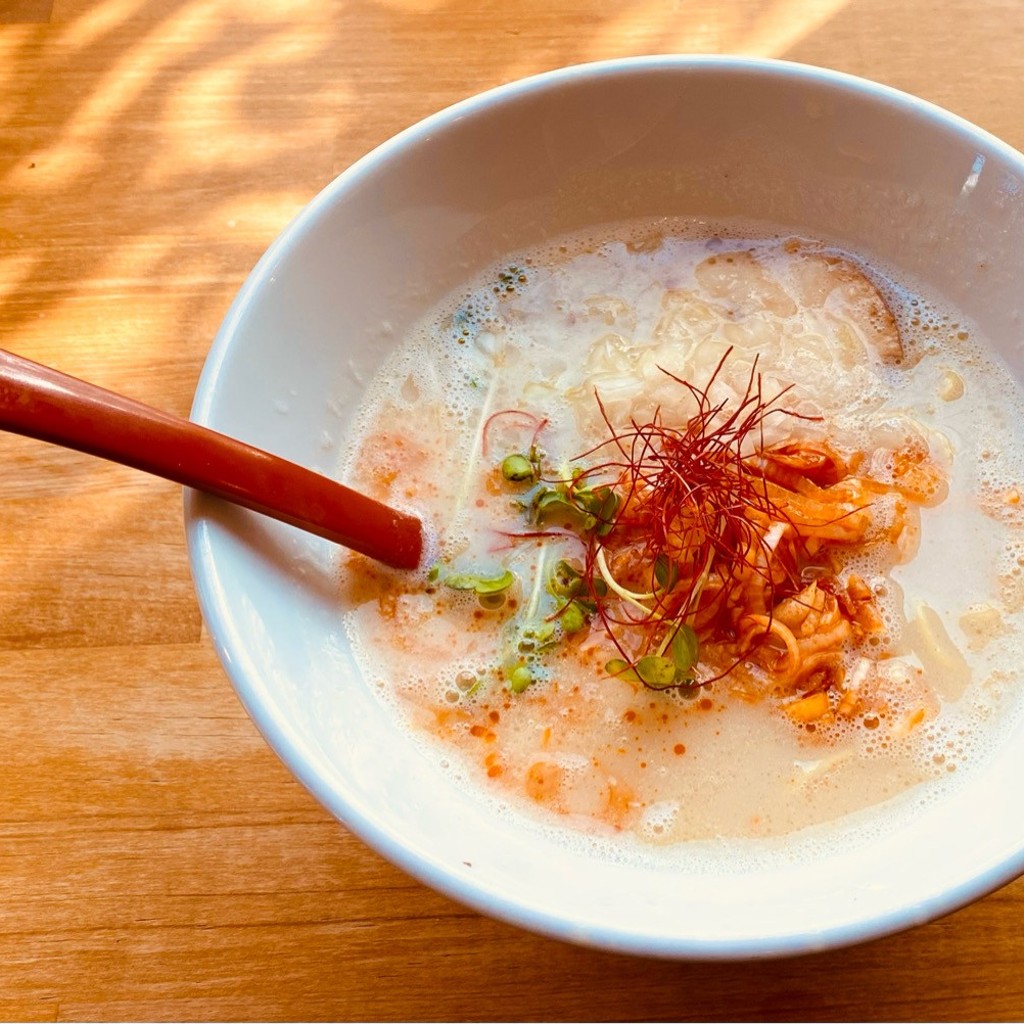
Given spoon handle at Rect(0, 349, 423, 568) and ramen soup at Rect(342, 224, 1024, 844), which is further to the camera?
ramen soup at Rect(342, 224, 1024, 844)

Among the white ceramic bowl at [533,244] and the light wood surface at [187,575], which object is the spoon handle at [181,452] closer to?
the white ceramic bowl at [533,244]

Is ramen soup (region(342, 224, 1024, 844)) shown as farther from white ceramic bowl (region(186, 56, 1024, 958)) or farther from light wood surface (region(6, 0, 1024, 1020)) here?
light wood surface (region(6, 0, 1024, 1020))

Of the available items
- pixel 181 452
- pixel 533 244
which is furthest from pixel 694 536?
pixel 181 452

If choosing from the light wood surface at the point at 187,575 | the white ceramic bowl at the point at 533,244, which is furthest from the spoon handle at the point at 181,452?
the light wood surface at the point at 187,575

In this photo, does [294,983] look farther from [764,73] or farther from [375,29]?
[375,29]

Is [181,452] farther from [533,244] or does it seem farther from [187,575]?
[533,244]

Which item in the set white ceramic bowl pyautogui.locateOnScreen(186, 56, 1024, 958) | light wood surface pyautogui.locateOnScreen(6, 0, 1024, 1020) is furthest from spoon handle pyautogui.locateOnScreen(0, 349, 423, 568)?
light wood surface pyautogui.locateOnScreen(6, 0, 1024, 1020)
